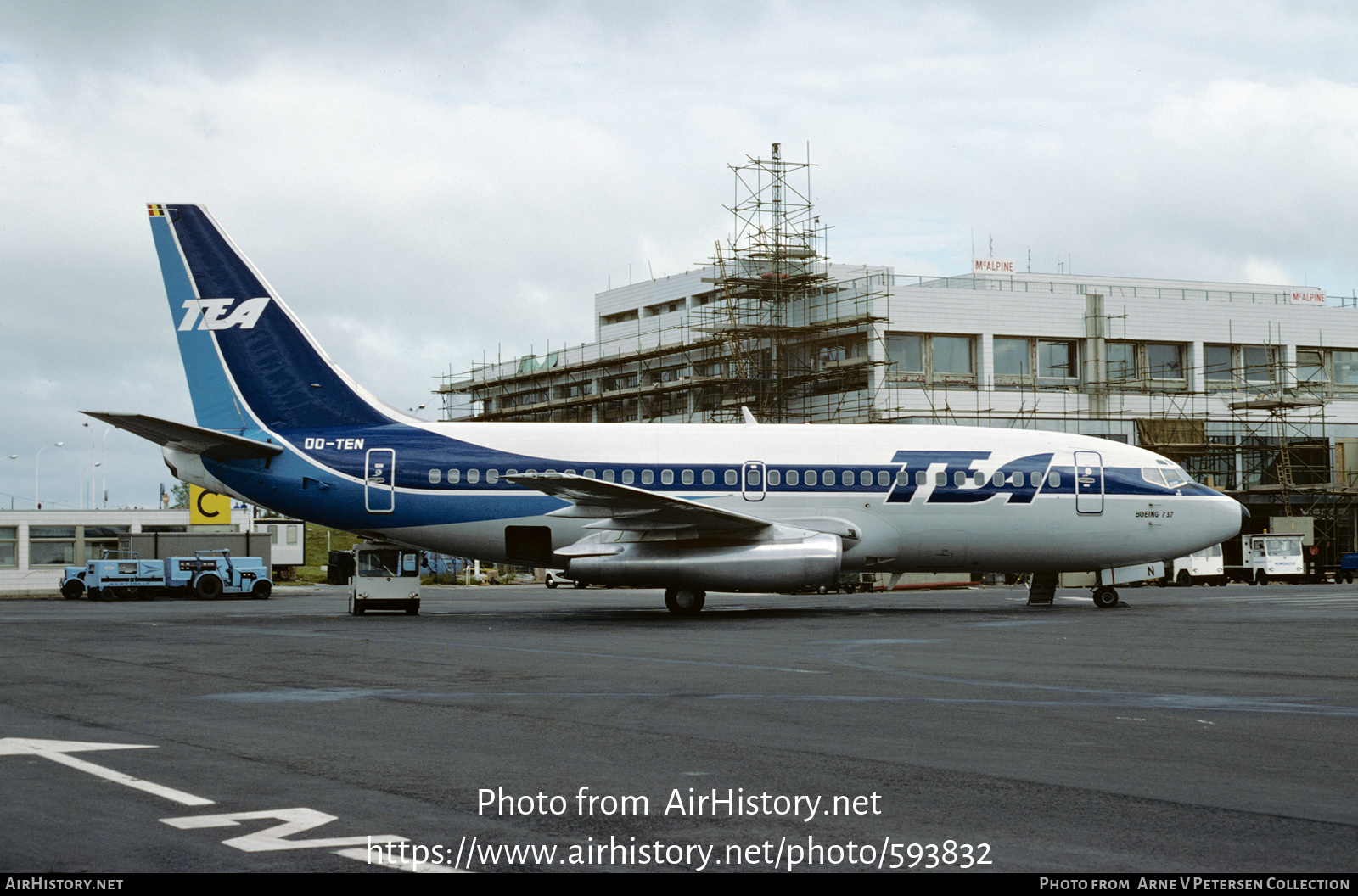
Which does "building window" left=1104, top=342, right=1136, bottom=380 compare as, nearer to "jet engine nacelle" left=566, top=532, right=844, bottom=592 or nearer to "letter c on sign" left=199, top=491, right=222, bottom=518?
"letter c on sign" left=199, top=491, right=222, bottom=518

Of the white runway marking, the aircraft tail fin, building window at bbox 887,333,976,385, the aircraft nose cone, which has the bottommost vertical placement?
the white runway marking

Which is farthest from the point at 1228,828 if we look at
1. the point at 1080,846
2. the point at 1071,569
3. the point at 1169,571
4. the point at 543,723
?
the point at 1169,571

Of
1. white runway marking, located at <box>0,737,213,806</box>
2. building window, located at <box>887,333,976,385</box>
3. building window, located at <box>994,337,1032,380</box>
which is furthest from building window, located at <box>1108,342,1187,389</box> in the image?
white runway marking, located at <box>0,737,213,806</box>

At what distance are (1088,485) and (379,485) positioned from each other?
1696 centimetres

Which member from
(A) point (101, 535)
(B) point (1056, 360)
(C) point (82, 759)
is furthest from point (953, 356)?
(C) point (82, 759)

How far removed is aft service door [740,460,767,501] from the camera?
102ft

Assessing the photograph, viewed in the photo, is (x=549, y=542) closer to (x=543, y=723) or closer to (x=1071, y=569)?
(x=1071, y=569)

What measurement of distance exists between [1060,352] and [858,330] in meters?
14.1

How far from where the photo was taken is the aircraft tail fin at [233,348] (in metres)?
31.2

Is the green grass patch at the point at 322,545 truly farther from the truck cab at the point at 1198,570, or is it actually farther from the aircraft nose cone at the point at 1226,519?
the aircraft nose cone at the point at 1226,519

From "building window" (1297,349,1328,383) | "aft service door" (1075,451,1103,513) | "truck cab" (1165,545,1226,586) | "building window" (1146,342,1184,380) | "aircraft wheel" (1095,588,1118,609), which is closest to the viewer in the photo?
"aft service door" (1075,451,1103,513)

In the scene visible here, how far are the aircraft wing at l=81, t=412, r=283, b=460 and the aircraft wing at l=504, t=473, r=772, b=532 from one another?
6.48 meters

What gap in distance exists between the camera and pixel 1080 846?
6.87m

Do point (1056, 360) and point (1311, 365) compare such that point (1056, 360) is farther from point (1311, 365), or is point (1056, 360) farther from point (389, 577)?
point (389, 577)
